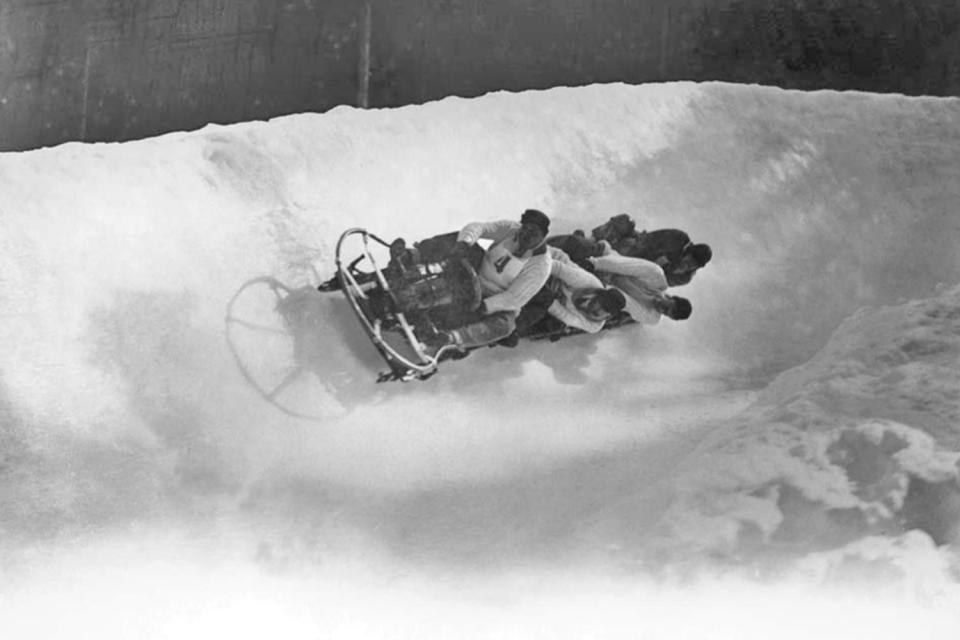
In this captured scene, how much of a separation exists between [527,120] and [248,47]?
1.33m

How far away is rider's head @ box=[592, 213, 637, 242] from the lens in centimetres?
500

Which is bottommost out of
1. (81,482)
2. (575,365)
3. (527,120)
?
(81,482)

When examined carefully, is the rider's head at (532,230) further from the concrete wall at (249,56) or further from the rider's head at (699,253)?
the concrete wall at (249,56)

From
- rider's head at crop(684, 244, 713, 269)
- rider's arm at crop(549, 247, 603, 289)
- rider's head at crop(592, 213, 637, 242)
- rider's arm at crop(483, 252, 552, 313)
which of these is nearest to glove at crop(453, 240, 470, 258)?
rider's arm at crop(483, 252, 552, 313)

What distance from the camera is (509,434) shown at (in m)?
4.62

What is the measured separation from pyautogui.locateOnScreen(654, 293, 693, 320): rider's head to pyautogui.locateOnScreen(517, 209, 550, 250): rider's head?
637 millimetres

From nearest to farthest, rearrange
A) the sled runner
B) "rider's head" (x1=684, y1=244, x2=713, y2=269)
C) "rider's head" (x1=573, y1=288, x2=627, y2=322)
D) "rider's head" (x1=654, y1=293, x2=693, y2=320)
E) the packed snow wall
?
1. the packed snow wall
2. the sled runner
3. "rider's head" (x1=573, y1=288, x2=627, y2=322)
4. "rider's head" (x1=654, y1=293, x2=693, y2=320)
5. "rider's head" (x1=684, y1=244, x2=713, y2=269)

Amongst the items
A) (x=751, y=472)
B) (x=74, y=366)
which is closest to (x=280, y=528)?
(x=74, y=366)

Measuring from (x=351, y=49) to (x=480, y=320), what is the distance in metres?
1.70

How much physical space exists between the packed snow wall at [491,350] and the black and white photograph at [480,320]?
0.05 ft

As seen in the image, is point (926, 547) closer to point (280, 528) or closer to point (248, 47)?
point (280, 528)

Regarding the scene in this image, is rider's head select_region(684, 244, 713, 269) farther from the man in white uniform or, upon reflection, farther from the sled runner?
the sled runner

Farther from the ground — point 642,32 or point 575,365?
point 642,32

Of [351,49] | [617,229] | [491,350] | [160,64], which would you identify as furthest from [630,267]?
[160,64]
